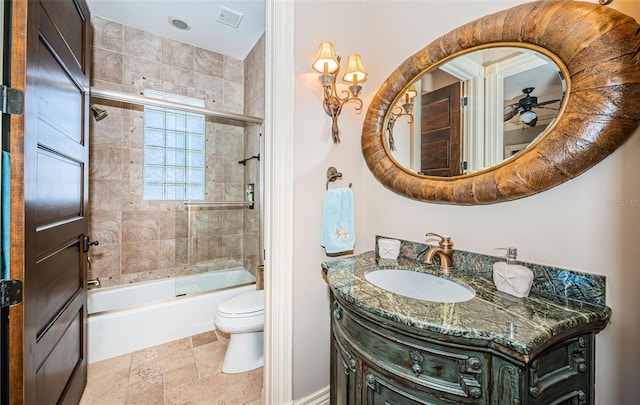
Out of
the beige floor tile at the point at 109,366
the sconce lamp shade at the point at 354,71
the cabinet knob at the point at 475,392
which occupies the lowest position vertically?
the beige floor tile at the point at 109,366

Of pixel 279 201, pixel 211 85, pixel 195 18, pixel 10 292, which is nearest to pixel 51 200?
pixel 10 292

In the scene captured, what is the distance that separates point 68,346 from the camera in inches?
53.2

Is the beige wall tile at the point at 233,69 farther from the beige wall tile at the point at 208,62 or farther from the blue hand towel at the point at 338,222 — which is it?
the blue hand towel at the point at 338,222

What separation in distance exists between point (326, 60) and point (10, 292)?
5.05ft

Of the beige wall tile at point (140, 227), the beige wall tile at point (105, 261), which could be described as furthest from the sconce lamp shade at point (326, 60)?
the beige wall tile at point (105, 261)

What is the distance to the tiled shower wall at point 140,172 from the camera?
2.36 metres

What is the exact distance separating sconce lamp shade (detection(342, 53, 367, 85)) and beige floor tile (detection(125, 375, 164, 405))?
2125mm

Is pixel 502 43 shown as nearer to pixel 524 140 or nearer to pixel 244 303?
pixel 524 140

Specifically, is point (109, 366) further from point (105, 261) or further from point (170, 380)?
point (105, 261)

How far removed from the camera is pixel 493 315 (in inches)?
29.1

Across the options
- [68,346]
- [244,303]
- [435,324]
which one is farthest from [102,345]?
[435,324]

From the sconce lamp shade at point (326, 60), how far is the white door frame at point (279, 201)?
0.14 meters

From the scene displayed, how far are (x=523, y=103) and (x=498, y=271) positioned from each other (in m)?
0.64

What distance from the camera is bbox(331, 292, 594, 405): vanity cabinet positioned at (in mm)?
645
